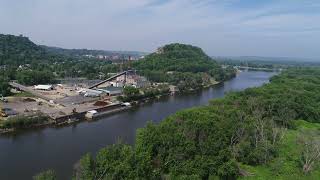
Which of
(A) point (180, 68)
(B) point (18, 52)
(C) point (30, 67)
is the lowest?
(A) point (180, 68)

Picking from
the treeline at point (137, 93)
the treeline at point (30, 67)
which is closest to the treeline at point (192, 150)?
the treeline at point (137, 93)

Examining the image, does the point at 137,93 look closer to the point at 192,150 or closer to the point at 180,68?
the point at 192,150

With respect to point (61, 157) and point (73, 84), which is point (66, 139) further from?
point (73, 84)

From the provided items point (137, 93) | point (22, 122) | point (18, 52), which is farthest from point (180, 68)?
point (22, 122)

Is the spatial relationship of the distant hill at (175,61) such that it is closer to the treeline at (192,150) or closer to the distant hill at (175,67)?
the distant hill at (175,67)

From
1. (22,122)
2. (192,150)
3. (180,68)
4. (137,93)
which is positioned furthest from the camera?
(180,68)

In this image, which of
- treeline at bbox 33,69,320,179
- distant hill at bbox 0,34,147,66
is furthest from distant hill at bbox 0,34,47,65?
treeline at bbox 33,69,320,179

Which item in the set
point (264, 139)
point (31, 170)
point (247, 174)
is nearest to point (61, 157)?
point (31, 170)

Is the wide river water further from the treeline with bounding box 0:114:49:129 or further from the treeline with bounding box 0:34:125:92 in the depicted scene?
the treeline with bounding box 0:34:125:92

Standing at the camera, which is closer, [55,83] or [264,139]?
[264,139]
